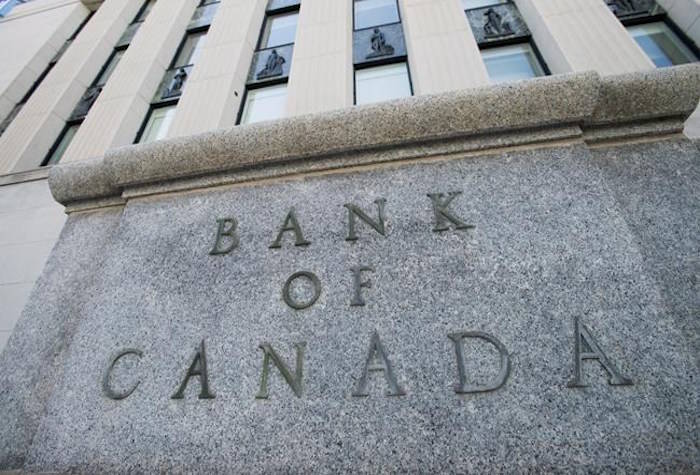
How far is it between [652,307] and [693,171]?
1.47 metres

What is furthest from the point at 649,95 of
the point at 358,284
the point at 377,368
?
the point at 377,368

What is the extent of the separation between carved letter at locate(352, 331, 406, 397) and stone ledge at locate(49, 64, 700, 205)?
1.80 m

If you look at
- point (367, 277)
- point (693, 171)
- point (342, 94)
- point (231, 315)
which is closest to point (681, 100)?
point (693, 171)

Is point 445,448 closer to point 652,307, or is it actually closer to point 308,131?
point 652,307

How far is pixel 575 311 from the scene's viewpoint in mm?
2283

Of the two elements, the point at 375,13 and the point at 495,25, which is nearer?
the point at 495,25

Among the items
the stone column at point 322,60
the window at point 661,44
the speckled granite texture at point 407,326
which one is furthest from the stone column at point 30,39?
the window at point 661,44

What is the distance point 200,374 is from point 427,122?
9.16 ft

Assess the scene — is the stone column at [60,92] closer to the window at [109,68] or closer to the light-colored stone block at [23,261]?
the window at [109,68]

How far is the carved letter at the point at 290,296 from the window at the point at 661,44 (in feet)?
25.1

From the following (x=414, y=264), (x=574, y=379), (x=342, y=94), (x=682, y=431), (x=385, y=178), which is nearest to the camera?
(x=682, y=431)

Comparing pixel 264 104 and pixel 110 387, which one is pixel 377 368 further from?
pixel 264 104

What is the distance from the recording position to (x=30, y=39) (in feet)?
35.3

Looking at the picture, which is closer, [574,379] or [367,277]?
[574,379]
